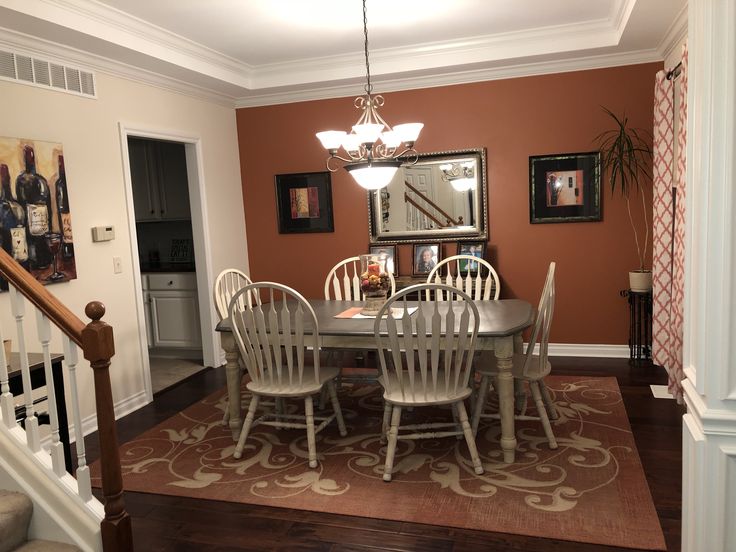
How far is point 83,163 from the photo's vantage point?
388 cm

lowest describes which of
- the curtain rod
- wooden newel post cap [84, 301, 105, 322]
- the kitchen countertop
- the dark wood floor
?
the dark wood floor

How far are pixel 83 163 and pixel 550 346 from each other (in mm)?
3888

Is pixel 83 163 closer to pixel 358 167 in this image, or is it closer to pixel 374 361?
pixel 358 167

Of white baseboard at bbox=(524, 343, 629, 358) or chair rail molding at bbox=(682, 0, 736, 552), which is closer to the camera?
chair rail molding at bbox=(682, 0, 736, 552)

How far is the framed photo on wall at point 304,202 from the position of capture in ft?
18.2

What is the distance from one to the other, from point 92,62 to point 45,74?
1.34 feet

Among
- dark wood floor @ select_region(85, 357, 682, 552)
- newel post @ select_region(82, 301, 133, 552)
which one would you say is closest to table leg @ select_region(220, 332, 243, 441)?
dark wood floor @ select_region(85, 357, 682, 552)

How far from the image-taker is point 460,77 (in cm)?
502

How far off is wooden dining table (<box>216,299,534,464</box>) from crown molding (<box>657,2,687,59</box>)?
203cm

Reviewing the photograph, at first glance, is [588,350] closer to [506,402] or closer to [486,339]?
[506,402]

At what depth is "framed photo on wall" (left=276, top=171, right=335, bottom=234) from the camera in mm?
5551

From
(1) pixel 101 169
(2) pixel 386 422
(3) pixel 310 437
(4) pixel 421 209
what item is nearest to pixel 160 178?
(1) pixel 101 169

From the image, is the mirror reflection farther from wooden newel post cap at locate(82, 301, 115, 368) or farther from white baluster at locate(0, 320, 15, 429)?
white baluster at locate(0, 320, 15, 429)

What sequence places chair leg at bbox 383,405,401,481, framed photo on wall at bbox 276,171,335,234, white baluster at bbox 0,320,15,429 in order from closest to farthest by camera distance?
white baluster at bbox 0,320,15,429 < chair leg at bbox 383,405,401,481 < framed photo on wall at bbox 276,171,335,234
